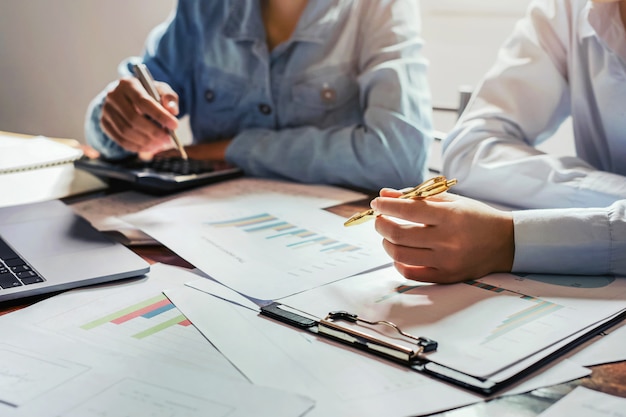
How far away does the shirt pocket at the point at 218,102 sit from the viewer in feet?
4.40

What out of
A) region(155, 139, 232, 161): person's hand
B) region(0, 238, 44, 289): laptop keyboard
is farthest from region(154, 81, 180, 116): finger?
region(0, 238, 44, 289): laptop keyboard

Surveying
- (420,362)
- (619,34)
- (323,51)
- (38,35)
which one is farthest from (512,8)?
(420,362)

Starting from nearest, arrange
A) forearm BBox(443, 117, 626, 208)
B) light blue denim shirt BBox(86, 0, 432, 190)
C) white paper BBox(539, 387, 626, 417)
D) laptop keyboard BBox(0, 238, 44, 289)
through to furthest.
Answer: white paper BBox(539, 387, 626, 417) < laptop keyboard BBox(0, 238, 44, 289) < forearm BBox(443, 117, 626, 208) < light blue denim shirt BBox(86, 0, 432, 190)

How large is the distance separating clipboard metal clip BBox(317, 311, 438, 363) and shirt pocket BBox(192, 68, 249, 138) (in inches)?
32.2

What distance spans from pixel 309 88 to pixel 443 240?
26.1 inches

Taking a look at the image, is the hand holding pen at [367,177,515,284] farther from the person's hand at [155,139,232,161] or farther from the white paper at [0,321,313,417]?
the person's hand at [155,139,232,161]

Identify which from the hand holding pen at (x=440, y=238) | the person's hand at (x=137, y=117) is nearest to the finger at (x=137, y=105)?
the person's hand at (x=137, y=117)

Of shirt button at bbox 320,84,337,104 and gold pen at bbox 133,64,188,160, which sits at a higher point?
gold pen at bbox 133,64,188,160

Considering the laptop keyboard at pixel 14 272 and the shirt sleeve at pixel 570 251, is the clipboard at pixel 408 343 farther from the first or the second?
the laptop keyboard at pixel 14 272

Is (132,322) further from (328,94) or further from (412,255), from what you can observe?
(328,94)

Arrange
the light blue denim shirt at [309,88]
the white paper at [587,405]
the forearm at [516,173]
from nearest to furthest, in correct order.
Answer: the white paper at [587,405]
the forearm at [516,173]
the light blue denim shirt at [309,88]

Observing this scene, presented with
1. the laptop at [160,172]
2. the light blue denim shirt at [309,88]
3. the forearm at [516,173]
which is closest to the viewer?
the forearm at [516,173]

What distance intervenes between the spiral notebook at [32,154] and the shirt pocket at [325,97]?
45 cm

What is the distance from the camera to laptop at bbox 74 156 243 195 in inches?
41.6
